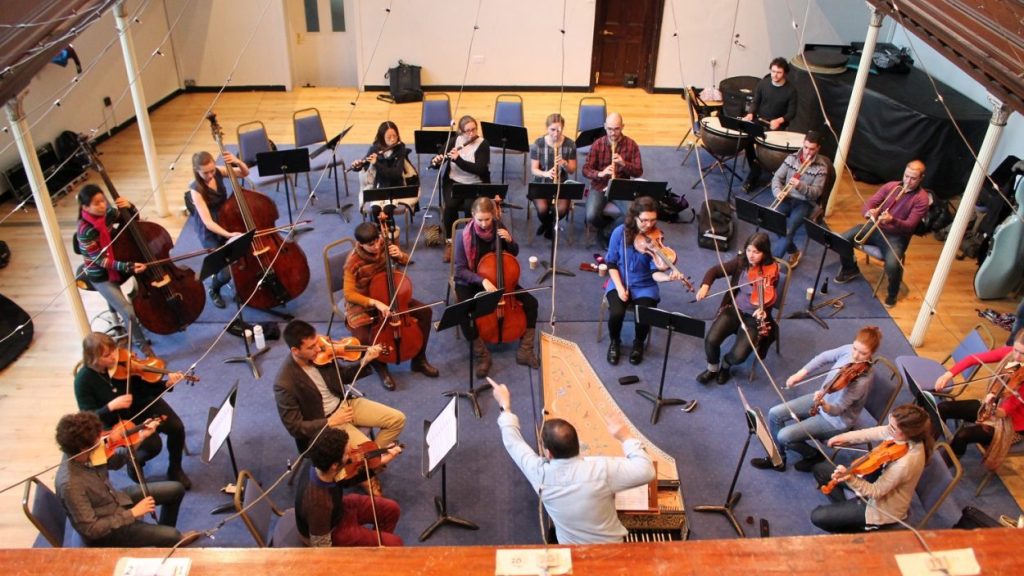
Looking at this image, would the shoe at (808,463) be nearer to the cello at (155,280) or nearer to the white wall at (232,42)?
the cello at (155,280)

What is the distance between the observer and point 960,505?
450 cm

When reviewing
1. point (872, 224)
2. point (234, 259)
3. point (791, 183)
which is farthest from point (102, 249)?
point (872, 224)

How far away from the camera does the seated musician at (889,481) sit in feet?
12.1

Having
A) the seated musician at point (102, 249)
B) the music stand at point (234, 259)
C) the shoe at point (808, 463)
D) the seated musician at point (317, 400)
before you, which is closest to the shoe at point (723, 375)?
the shoe at point (808, 463)

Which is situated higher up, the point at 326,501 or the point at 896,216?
the point at 896,216

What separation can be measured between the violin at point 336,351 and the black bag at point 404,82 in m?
6.32

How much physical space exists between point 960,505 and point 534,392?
8.72ft

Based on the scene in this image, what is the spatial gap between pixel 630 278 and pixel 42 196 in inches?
152

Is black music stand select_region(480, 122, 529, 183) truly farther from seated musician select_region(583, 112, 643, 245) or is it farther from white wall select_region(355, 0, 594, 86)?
white wall select_region(355, 0, 594, 86)

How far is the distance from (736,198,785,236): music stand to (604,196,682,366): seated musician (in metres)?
1.03

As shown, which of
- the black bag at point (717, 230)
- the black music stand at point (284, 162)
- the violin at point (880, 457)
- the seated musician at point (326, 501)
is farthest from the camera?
the black bag at point (717, 230)

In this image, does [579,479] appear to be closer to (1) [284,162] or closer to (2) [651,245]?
(2) [651,245]

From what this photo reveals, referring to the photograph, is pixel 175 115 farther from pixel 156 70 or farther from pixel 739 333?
pixel 739 333

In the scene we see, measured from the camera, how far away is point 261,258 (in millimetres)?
5598
